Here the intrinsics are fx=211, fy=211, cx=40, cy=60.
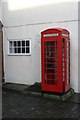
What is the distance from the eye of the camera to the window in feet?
34.3

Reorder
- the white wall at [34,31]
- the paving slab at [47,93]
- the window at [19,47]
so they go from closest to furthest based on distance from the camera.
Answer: the paving slab at [47,93] → the white wall at [34,31] → the window at [19,47]

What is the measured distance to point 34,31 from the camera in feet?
33.1

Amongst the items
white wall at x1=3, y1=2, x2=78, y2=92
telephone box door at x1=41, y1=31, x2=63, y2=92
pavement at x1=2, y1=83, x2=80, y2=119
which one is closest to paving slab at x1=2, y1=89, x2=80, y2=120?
pavement at x1=2, y1=83, x2=80, y2=119

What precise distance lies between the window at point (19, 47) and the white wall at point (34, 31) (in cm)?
21

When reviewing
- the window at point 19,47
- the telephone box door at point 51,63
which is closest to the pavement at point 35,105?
the telephone box door at point 51,63

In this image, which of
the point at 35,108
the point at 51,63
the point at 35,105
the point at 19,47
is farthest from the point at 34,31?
the point at 35,108

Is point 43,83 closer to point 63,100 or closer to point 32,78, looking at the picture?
point 63,100

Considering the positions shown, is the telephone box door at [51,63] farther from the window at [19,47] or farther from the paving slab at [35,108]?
the window at [19,47]

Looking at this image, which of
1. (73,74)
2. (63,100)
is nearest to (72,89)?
(73,74)

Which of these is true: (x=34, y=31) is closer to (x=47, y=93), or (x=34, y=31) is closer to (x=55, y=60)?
(x=55, y=60)

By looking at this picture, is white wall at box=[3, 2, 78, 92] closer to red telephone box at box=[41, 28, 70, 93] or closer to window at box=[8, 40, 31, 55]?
window at box=[8, 40, 31, 55]

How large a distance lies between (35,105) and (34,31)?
4048mm

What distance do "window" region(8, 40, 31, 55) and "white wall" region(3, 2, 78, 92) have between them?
0.21m

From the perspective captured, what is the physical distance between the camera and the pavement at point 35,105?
6375 mm
